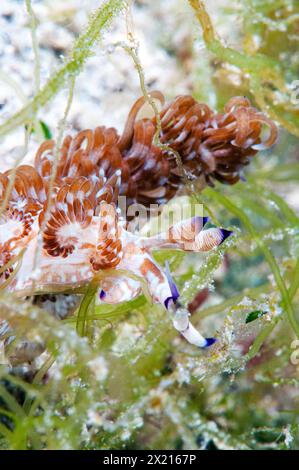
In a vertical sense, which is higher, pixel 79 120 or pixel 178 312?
pixel 79 120

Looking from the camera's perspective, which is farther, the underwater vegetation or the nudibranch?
the nudibranch

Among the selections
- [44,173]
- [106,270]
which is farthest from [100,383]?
[44,173]

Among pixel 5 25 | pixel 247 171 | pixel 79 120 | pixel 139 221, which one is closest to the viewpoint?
pixel 139 221

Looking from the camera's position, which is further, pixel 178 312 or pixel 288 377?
pixel 288 377

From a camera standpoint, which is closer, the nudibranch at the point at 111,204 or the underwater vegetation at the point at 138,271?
the underwater vegetation at the point at 138,271

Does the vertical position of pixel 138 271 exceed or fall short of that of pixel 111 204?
it falls short

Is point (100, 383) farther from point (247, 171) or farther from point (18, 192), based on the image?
point (247, 171)
